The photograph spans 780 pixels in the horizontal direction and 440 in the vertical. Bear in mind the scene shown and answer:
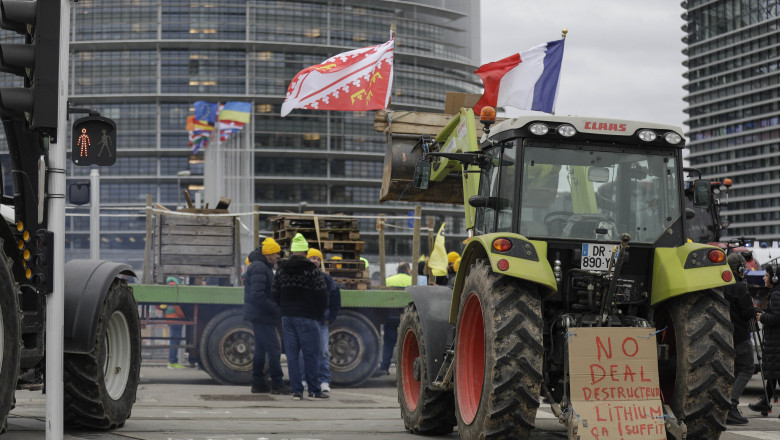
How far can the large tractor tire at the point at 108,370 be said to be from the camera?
843 centimetres

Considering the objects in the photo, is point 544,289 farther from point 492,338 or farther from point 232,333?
point 232,333

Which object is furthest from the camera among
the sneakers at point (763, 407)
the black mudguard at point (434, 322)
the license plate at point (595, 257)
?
the sneakers at point (763, 407)

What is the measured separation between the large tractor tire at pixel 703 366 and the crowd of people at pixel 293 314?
7.02m

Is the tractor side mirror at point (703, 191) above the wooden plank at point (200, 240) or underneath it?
above

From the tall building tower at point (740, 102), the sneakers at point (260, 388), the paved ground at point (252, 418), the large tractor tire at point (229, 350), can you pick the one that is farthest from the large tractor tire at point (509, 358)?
the tall building tower at point (740, 102)

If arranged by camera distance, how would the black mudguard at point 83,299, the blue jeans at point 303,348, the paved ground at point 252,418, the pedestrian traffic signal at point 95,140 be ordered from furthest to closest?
1. the blue jeans at point 303,348
2. the paved ground at point 252,418
3. the black mudguard at point 83,299
4. the pedestrian traffic signal at point 95,140

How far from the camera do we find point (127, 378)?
9328mm

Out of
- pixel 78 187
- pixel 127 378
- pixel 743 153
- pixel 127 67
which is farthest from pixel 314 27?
pixel 127 378

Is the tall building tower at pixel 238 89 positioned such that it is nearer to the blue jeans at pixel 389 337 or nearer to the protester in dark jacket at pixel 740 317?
the blue jeans at pixel 389 337

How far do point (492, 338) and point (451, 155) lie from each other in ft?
Answer: 5.85

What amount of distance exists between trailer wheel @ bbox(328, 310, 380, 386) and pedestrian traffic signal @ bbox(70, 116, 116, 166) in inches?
338

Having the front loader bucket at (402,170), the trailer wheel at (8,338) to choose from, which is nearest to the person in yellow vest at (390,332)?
the front loader bucket at (402,170)

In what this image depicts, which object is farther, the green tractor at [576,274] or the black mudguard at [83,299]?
the black mudguard at [83,299]

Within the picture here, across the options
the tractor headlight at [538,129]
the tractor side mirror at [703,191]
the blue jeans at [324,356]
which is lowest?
the blue jeans at [324,356]
